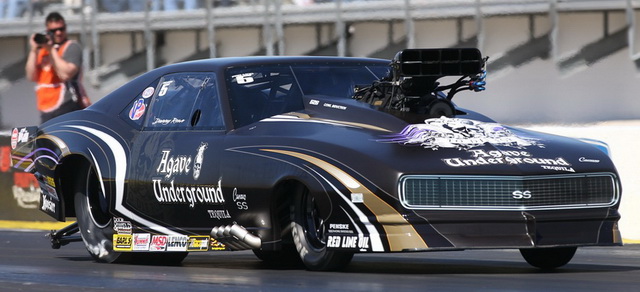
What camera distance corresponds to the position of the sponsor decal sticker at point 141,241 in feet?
29.7

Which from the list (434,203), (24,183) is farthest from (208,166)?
(24,183)

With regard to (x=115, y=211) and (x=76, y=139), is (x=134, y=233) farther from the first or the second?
(x=76, y=139)

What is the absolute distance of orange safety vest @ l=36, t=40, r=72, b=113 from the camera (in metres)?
15.3

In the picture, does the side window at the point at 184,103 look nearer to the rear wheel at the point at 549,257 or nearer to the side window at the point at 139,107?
the side window at the point at 139,107

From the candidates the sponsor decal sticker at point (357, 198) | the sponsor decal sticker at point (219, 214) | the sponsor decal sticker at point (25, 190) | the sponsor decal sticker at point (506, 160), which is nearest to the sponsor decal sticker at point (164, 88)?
the sponsor decal sticker at point (219, 214)

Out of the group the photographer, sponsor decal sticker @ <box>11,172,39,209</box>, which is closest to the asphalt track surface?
sponsor decal sticker @ <box>11,172,39,209</box>

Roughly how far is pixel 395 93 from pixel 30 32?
16.2 metres

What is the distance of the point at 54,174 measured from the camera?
9945 millimetres

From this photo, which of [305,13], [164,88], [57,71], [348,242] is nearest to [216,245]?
[348,242]

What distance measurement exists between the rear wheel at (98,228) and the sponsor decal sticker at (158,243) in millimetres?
360

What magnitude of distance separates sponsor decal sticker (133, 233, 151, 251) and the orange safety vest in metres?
6.32

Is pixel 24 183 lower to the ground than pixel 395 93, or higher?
lower

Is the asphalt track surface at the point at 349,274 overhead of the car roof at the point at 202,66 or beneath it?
beneath

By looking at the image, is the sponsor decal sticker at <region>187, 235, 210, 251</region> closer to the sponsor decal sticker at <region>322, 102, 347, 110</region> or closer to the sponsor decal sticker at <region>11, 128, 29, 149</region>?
the sponsor decal sticker at <region>322, 102, 347, 110</region>
